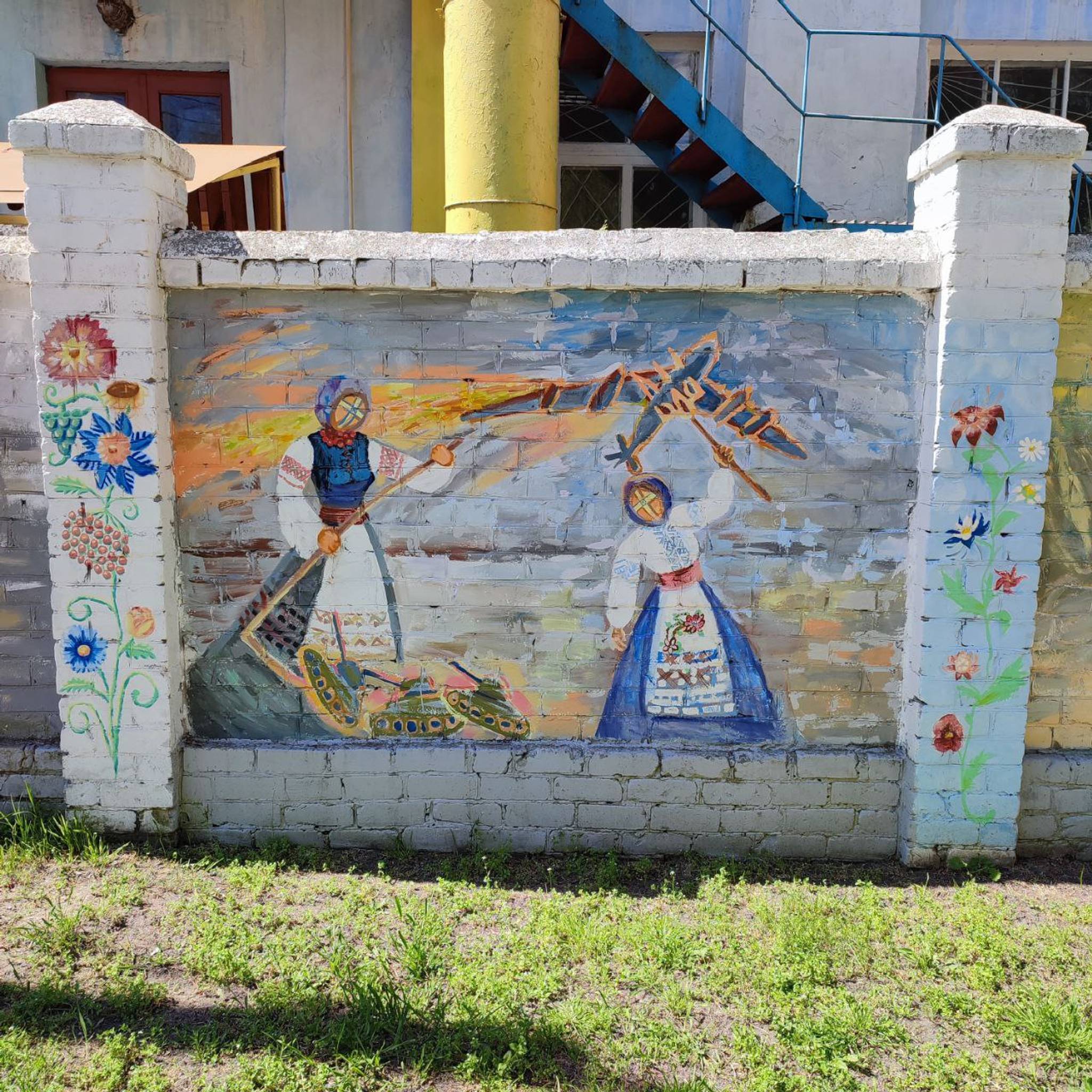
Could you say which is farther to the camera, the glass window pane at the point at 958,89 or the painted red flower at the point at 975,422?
Answer: the glass window pane at the point at 958,89

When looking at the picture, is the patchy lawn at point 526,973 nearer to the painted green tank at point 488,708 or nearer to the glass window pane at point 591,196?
the painted green tank at point 488,708

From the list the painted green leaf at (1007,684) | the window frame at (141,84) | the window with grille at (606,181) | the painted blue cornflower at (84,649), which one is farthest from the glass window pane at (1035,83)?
the painted blue cornflower at (84,649)

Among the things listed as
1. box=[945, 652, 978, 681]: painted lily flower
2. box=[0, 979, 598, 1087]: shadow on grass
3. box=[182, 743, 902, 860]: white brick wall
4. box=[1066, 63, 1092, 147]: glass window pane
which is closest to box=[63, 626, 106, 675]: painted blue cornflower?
box=[182, 743, 902, 860]: white brick wall

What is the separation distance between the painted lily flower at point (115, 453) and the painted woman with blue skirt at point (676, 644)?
6.48ft

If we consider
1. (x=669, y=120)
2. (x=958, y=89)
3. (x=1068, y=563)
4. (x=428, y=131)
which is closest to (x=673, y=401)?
(x=1068, y=563)

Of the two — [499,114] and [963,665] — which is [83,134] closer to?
[499,114]

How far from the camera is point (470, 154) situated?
16.5ft

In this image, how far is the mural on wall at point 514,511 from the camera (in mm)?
3893

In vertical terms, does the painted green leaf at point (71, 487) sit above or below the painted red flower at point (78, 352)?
below

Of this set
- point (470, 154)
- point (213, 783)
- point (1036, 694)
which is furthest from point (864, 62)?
point (213, 783)

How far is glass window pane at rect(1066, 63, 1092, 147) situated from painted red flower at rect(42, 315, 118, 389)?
284 inches

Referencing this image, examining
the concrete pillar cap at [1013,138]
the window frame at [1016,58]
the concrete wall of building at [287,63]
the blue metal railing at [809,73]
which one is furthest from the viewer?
the window frame at [1016,58]

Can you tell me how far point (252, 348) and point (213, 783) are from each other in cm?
186

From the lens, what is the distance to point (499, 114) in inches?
196
